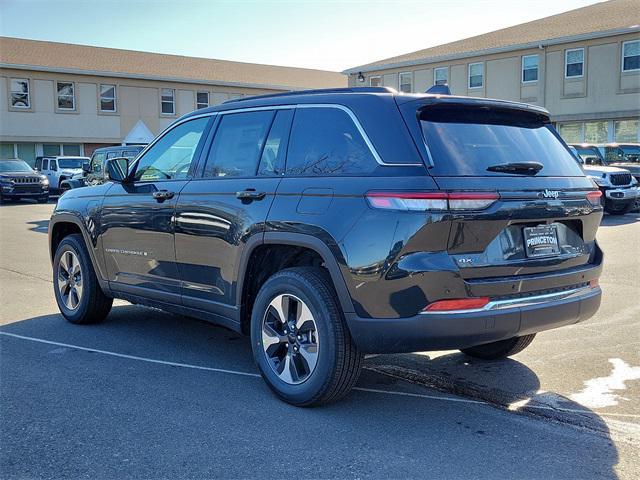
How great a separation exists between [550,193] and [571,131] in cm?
3018

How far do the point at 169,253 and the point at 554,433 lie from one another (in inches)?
118

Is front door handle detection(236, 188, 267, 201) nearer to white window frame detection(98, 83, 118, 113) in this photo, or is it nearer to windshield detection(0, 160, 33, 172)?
windshield detection(0, 160, 33, 172)

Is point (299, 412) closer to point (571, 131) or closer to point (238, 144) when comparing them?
point (238, 144)

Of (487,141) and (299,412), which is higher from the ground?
(487,141)

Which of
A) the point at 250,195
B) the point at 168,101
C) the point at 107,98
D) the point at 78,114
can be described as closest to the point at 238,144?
the point at 250,195

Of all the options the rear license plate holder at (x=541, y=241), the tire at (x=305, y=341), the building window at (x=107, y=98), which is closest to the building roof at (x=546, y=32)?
the building window at (x=107, y=98)

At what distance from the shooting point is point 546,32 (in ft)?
107

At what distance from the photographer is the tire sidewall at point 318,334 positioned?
411 cm

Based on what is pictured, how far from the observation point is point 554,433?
3957 millimetres

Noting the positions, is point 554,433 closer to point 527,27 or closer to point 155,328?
point 155,328

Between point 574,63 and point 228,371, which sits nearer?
point 228,371

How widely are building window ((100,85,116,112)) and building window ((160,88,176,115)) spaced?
2.87m

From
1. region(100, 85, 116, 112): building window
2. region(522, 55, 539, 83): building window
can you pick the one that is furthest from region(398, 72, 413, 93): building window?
region(100, 85, 116, 112): building window

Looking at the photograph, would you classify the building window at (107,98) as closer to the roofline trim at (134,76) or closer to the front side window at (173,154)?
the roofline trim at (134,76)
